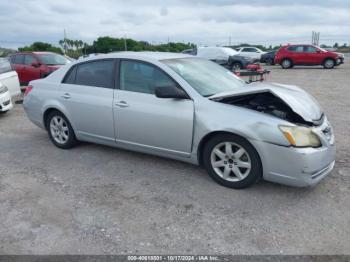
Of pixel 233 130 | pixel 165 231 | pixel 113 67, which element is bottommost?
pixel 165 231

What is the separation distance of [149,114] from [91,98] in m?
1.08

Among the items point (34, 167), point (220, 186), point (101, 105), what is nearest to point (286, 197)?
point (220, 186)

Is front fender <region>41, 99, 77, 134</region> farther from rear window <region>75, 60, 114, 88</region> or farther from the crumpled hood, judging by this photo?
the crumpled hood

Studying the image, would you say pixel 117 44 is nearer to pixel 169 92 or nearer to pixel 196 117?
pixel 169 92

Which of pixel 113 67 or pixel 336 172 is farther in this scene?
pixel 113 67

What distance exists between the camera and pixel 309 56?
21562 millimetres

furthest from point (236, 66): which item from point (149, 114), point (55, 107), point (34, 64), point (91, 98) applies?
point (149, 114)

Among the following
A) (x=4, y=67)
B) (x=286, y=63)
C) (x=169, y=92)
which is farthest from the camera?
(x=286, y=63)

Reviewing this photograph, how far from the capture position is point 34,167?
180 inches

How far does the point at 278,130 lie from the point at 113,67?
8.00 feet

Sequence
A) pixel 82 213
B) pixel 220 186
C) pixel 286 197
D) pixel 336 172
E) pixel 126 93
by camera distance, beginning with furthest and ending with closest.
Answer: pixel 126 93
pixel 336 172
pixel 220 186
pixel 286 197
pixel 82 213

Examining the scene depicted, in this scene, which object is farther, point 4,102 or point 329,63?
point 329,63

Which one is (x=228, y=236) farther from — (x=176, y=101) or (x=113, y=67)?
(x=113, y=67)

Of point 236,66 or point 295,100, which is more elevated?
point 295,100
